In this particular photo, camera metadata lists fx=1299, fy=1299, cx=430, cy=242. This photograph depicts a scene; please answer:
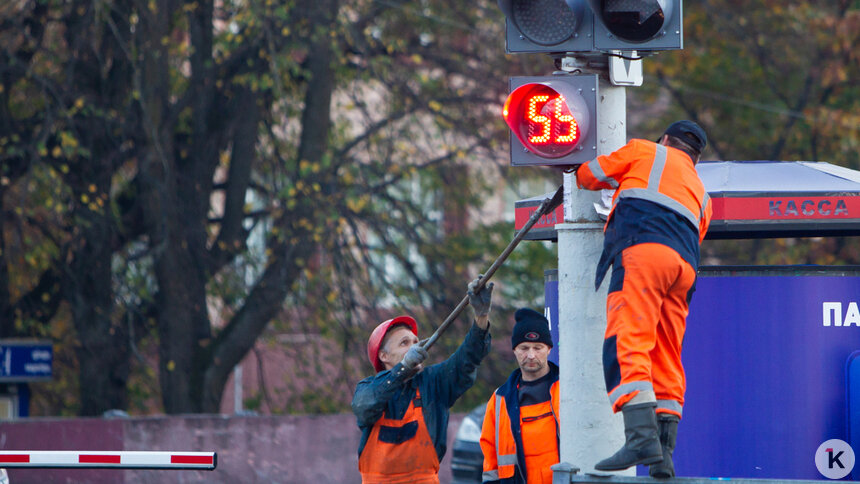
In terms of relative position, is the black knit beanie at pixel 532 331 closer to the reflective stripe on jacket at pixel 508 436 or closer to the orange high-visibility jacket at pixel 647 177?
the reflective stripe on jacket at pixel 508 436

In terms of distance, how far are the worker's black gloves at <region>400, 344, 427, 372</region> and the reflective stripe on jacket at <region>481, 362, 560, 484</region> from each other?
75cm

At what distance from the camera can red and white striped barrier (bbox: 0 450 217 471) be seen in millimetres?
6078

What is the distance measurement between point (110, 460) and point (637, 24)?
3273 millimetres

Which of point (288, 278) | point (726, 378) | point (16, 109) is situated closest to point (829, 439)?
point (726, 378)

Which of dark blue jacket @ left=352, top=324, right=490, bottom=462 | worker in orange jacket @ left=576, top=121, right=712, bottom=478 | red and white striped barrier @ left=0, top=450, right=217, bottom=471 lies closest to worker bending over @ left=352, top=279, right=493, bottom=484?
dark blue jacket @ left=352, top=324, right=490, bottom=462

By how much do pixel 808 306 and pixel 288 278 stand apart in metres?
8.12

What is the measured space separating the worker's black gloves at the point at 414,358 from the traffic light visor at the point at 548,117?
1.19 m

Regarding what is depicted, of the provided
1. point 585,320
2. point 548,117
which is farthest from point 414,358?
point 548,117

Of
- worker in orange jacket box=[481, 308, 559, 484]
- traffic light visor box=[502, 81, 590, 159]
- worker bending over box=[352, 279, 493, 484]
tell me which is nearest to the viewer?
traffic light visor box=[502, 81, 590, 159]

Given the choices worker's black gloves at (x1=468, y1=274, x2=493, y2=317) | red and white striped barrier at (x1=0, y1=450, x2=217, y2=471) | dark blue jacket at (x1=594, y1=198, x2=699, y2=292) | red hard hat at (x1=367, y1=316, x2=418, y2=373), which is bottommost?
red and white striped barrier at (x1=0, y1=450, x2=217, y2=471)

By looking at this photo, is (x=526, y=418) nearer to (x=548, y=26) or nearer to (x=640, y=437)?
(x=640, y=437)

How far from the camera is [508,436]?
6273 millimetres

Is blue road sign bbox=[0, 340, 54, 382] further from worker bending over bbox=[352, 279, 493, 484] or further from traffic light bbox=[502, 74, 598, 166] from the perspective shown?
traffic light bbox=[502, 74, 598, 166]

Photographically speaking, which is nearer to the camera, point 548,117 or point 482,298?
point 548,117
